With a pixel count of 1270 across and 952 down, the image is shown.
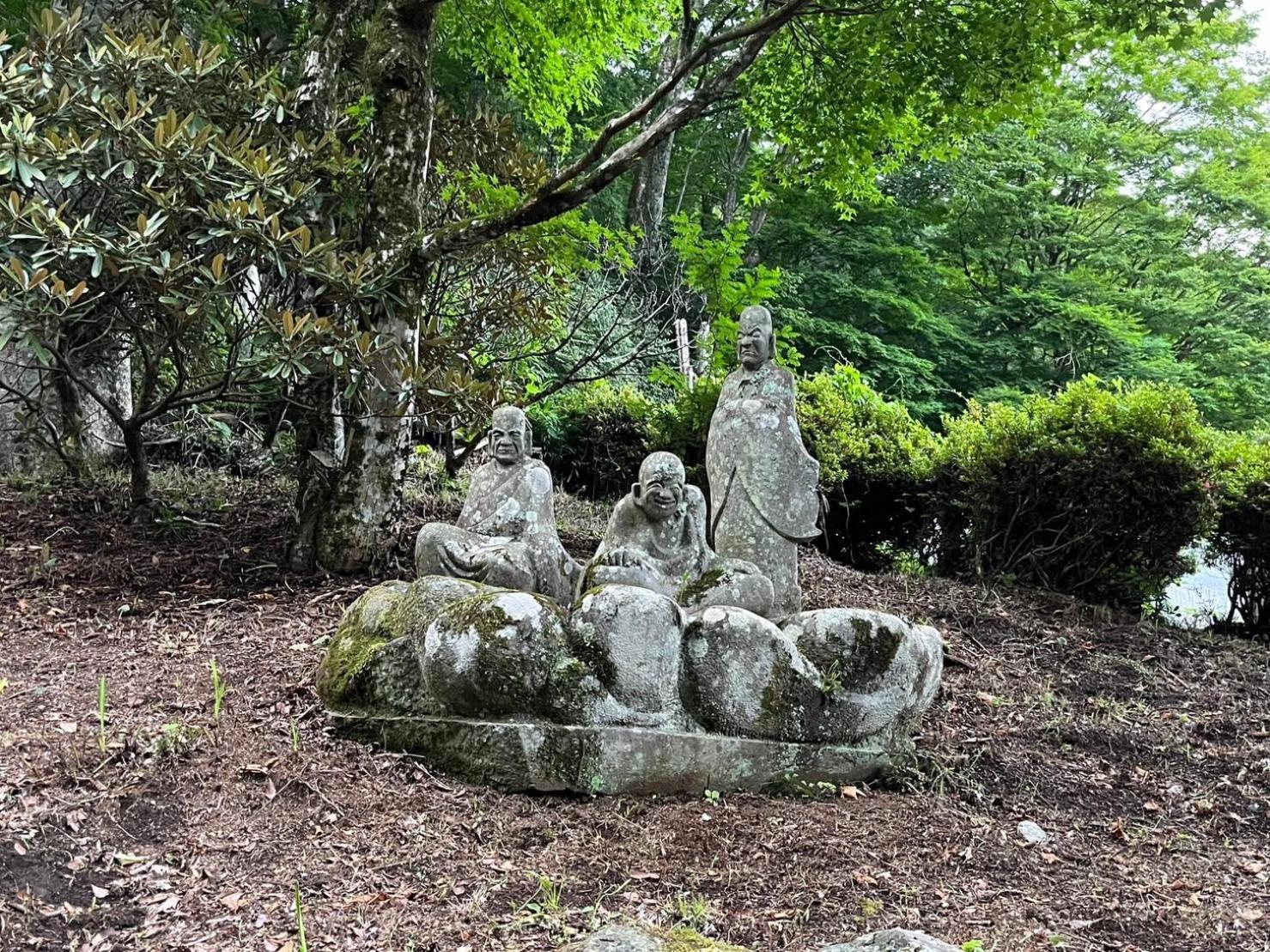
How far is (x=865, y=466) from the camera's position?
27.6 feet

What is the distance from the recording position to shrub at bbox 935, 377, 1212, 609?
6973 mm

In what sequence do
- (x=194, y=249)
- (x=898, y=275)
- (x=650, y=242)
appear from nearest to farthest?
(x=194, y=249) < (x=650, y=242) < (x=898, y=275)

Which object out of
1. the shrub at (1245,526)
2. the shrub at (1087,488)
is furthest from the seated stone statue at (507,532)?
the shrub at (1245,526)

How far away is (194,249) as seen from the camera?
5.32 metres

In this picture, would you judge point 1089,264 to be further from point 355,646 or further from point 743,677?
point 355,646

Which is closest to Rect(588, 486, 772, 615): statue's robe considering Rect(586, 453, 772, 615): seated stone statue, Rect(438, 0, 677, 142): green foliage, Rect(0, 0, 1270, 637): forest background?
Rect(586, 453, 772, 615): seated stone statue

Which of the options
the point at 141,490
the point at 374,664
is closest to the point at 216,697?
the point at 374,664

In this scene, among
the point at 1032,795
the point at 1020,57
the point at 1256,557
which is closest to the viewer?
the point at 1032,795

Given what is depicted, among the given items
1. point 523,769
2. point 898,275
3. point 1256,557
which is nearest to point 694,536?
point 523,769

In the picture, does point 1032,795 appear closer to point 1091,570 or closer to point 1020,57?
point 1091,570

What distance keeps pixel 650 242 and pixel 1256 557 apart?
32.3ft

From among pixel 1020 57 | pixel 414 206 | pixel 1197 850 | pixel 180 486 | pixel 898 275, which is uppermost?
pixel 898 275

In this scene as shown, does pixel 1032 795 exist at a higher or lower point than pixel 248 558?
lower

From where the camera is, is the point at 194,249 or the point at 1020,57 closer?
the point at 194,249
